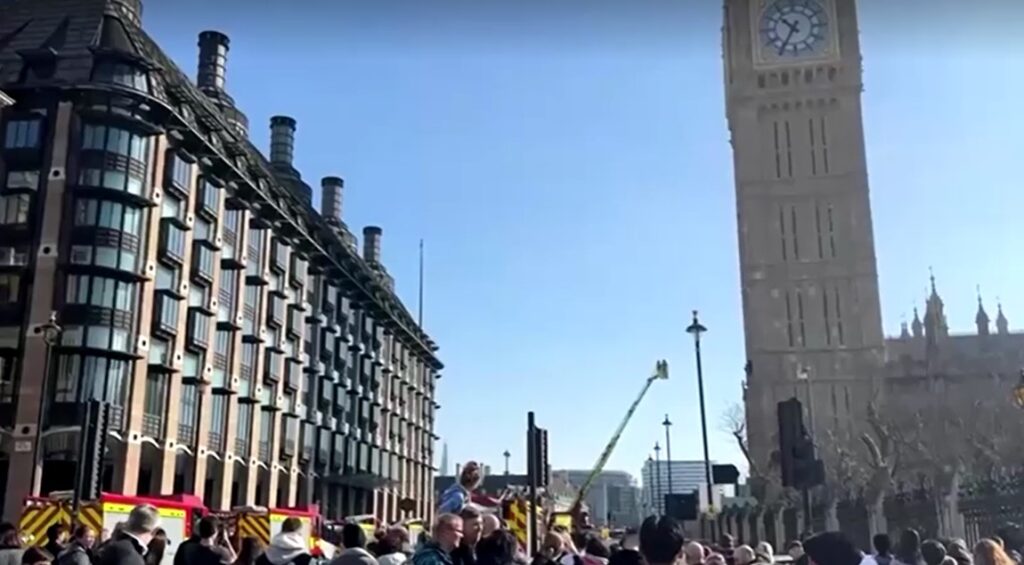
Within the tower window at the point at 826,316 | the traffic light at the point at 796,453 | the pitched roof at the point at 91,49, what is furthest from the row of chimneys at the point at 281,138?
the traffic light at the point at 796,453

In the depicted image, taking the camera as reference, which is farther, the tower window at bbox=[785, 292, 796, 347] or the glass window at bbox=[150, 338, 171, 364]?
the tower window at bbox=[785, 292, 796, 347]

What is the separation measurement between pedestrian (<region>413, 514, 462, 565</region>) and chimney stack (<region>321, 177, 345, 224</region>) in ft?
240

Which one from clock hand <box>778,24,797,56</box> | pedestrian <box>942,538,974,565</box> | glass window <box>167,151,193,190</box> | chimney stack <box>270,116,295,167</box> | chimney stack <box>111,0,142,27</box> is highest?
clock hand <box>778,24,797,56</box>

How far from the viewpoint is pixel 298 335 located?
57750mm

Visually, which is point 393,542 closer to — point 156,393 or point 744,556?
point 744,556

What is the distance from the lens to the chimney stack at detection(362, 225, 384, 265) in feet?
294

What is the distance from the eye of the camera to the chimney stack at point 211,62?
58.8 meters

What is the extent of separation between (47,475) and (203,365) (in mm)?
9299

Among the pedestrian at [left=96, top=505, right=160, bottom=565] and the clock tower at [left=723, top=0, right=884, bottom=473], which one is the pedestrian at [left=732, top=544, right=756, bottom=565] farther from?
the clock tower at [left=723, top=0, right=884, bottom=473]

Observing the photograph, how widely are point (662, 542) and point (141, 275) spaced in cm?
3887

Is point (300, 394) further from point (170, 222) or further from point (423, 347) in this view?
point (423, 347)

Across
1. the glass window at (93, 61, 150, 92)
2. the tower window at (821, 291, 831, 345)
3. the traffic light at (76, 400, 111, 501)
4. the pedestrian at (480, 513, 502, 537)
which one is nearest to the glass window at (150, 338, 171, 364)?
the glass window at (93, 61, 150, 92)

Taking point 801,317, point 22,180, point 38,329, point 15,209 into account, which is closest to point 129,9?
point 22,180

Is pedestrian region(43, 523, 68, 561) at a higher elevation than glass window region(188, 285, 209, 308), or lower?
lower
